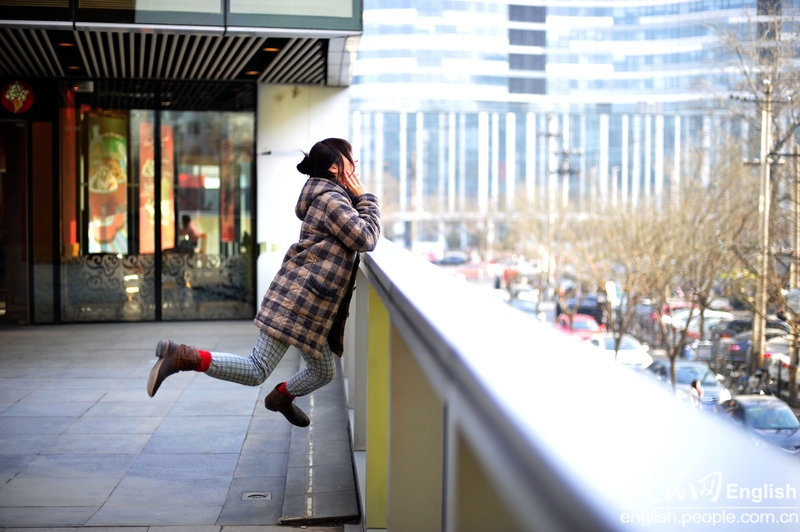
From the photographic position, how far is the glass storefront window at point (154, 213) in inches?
484

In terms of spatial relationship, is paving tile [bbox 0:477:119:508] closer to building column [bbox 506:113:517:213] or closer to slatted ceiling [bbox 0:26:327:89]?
slatted ceiling [bbox 0:26:327:89]

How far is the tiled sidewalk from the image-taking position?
4.23 meters

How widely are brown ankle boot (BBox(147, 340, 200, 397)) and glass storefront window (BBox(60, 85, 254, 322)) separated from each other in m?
8.42

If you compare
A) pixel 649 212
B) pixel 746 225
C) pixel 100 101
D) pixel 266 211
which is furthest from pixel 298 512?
pixel 649 212

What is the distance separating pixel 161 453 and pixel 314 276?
170 cm

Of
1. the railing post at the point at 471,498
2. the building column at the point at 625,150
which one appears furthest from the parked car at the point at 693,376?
the building column at the point at 625,150

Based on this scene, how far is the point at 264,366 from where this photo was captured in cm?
466

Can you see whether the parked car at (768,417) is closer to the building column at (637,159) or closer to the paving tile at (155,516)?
the paving tile at (155,516)

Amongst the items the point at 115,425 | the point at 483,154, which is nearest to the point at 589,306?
the point at 483,154

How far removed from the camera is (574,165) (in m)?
115

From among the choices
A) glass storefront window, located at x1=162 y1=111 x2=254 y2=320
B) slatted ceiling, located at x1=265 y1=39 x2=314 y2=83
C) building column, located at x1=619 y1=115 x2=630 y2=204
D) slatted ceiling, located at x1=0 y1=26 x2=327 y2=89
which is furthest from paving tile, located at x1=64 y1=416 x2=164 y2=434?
building column, located at x1=619 y1=115 x2=630 y2=204

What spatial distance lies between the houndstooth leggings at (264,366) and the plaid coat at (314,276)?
0.35 ft

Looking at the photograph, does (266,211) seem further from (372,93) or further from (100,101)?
(372,93)

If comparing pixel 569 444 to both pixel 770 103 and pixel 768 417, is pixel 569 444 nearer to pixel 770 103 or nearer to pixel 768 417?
pixel 768 417
